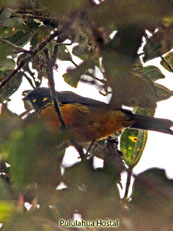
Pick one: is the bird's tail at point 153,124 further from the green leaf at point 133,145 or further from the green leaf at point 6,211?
the green leaf at point 6,211

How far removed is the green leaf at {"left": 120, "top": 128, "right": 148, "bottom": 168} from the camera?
9.75 ft

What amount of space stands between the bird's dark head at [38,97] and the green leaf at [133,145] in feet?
4.17

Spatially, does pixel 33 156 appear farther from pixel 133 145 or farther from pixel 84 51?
pixel 133 145

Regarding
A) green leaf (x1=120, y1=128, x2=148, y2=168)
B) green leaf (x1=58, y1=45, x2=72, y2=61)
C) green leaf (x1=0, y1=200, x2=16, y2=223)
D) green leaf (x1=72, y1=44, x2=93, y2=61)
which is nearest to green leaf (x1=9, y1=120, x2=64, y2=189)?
green leaf (x1=0, y1=200, x2=16, y2=223)

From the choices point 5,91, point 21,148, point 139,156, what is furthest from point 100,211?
point 5,91

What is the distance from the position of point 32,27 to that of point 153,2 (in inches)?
89.5

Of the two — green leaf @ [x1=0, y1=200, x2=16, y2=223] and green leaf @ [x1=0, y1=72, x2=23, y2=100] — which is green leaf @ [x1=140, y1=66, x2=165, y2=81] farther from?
green leaf @ [x1=0, y1=200, x2=16, y2=223]

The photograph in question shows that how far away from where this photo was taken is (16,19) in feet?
9.21

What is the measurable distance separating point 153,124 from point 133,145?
47 centimetres

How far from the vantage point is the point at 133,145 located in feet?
10.4

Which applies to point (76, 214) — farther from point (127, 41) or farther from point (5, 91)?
point (5, 91)

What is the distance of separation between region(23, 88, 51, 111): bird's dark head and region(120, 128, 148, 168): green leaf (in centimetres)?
127

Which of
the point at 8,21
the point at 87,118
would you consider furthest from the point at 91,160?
the point at 87,118

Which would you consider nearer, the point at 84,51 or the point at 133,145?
the point at 84,51
